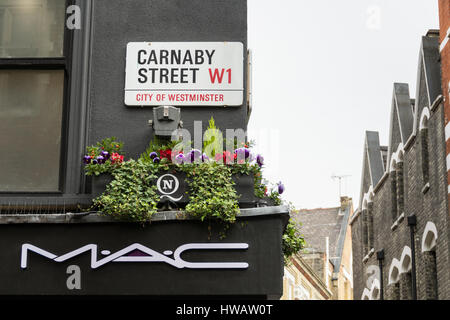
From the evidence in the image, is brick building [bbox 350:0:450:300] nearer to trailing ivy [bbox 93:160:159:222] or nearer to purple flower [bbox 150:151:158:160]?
purple flower [bbox 150:151:158:160]

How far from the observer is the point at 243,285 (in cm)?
905

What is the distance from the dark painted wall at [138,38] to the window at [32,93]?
38 cm

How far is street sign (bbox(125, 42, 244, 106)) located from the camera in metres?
10.2

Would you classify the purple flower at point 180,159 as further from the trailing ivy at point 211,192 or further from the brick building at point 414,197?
the brick building at point 414,197

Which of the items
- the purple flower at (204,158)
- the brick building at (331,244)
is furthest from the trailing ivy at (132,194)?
the brick building at (331,244)

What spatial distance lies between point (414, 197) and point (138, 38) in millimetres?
20305

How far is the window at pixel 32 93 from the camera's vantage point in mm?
9984

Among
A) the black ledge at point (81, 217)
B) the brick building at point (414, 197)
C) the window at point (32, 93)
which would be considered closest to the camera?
the black ledge at point (81, 217)

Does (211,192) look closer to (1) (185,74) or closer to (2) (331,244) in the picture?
(1) (185,74)

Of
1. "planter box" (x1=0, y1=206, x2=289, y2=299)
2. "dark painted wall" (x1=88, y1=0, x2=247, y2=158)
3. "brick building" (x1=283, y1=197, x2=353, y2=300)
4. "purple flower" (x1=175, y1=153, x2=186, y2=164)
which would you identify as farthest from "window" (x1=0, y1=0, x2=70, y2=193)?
"brick building" (x1=283, y1=197, x2=353, y2=300)

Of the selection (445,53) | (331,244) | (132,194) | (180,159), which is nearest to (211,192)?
(180,159)

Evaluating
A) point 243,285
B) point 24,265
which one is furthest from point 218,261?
point 24,265

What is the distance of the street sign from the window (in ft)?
2.71

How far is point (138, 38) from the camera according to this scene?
414 inches
